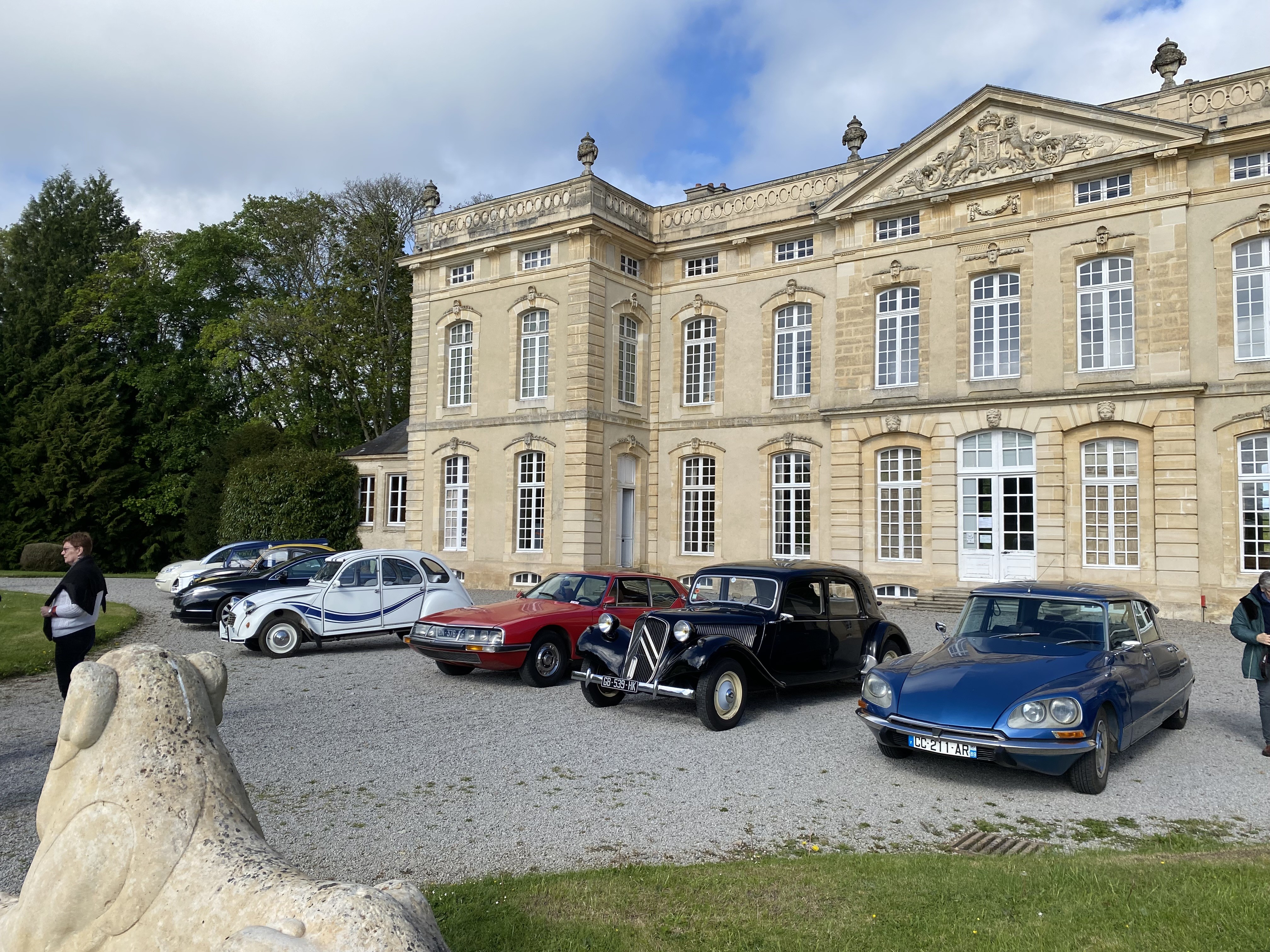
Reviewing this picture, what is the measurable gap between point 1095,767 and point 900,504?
15413 millimetres

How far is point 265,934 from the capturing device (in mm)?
2141

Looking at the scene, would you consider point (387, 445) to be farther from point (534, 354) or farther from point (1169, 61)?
point (1169, 61)

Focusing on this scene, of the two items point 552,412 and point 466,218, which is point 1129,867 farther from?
point 466,218

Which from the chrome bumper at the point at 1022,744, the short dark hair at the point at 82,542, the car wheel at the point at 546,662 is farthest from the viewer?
the car wheel at the point at 546,662

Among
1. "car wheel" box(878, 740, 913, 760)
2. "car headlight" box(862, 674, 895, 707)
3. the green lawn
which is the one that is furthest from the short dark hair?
"car wheel" box(878, 740, 913, 760)

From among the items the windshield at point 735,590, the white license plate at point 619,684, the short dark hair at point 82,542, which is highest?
the short dark hair at point 82,542

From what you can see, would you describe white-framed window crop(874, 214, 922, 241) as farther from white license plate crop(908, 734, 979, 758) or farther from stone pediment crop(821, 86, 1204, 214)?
white license plate crop(908, 734, 979, 758)

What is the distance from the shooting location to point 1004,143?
20.6 metres

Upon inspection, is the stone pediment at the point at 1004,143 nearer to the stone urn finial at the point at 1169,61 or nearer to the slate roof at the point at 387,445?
the stone urn finial at the point at 1169,61

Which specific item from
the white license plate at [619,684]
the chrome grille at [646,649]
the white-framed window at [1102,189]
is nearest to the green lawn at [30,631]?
the white license plate at [619,684]

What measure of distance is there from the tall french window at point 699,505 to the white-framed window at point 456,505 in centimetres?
627

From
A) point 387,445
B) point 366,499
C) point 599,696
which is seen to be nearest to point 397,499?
point 366,499

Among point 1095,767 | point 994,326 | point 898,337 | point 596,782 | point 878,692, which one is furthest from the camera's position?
point 898,337

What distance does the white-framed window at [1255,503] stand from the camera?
58.9ft
